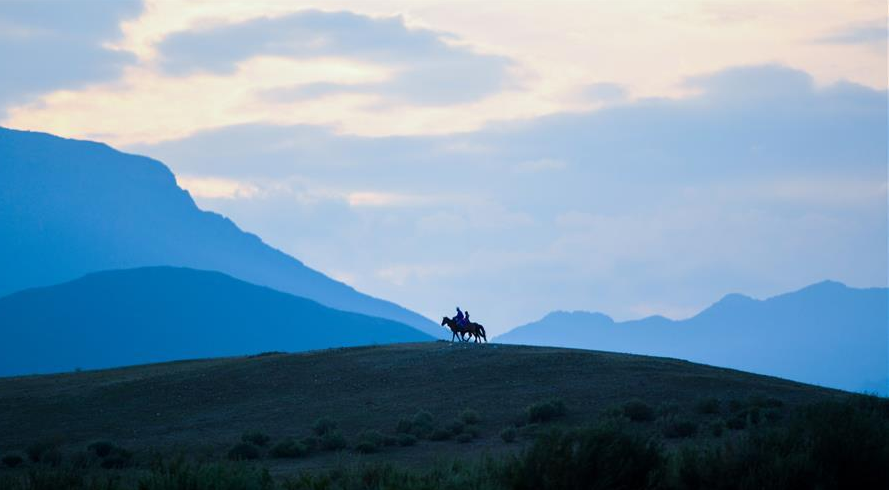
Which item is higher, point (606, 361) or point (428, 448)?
point (606, 361)

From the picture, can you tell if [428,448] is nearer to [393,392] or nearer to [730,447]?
[393,392]

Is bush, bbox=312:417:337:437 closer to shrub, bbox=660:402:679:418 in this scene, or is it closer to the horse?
shrub, bbox=660:402:679:418

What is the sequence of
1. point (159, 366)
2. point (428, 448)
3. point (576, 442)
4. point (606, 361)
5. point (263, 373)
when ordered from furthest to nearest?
point (159, 366) → point (263, 373) → point (606, 361) → point (428, 448) → point (576, 442)

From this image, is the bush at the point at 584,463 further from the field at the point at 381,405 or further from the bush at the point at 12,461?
the bush at the point at 12,461

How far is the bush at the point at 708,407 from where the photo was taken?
35.8 meters

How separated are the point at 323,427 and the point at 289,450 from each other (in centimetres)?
368

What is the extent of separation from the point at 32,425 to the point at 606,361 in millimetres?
21557

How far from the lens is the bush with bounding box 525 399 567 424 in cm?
3628

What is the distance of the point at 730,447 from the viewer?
71.7 feet

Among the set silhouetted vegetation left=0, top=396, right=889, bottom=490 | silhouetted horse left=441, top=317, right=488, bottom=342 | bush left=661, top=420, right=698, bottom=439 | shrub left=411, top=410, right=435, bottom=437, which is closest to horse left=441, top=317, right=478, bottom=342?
silhouetted horse left=441, top=317, right=488, bottom=342

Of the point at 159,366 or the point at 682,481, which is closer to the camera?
the point at 682,481

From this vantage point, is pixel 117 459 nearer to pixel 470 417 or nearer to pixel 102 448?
pixel 102 448

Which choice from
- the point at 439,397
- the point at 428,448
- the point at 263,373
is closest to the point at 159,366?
the point at 263,373

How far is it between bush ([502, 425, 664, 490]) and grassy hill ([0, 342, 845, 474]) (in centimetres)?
1019
